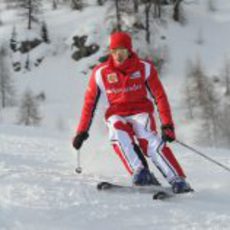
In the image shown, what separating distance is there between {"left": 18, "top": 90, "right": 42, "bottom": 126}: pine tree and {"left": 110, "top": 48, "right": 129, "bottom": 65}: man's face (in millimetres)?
37178

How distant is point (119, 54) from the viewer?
752cm

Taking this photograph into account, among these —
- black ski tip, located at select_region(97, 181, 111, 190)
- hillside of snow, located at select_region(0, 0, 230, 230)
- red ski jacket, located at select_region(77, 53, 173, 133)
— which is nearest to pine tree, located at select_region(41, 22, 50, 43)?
hillside of snow, located at select_region(0, 0, 230, 230)

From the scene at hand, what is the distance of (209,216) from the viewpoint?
243 inches

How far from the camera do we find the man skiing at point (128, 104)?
7.43 metres

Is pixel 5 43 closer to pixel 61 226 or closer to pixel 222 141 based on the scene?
pixel 222 141

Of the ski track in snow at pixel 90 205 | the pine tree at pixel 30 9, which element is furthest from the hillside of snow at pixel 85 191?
the pine tree at pixel 30 9

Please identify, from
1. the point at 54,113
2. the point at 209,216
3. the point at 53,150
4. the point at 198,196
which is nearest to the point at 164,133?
the point at 198,196

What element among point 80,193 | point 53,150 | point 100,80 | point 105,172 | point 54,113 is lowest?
point 54,113

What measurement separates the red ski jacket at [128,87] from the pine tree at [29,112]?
1458 inches

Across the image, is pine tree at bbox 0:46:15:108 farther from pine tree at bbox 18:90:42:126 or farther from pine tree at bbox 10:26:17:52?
pine tree at bbox 18:90:42:126

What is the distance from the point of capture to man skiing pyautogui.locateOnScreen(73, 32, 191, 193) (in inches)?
292

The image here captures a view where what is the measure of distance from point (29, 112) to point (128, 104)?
1506 inches

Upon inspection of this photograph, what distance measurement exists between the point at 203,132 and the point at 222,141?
4.35ft

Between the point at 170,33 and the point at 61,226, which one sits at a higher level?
the point at 61,226
